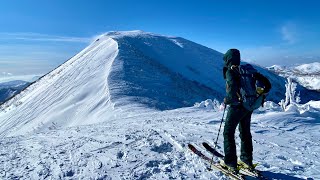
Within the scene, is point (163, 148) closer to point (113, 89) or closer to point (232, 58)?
point (232, 58)

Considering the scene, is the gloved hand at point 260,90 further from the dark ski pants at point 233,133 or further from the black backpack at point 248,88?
the dark ski pants at point 233,133

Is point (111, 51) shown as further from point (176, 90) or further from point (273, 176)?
point (273, 176)

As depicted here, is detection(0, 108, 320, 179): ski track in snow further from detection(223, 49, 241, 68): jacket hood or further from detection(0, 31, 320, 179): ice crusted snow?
detection(223, 49, 241, 68): jacket hood

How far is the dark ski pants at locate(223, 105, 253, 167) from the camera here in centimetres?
712

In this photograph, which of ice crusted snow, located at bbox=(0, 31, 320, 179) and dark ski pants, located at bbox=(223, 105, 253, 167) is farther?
ice crusted snow, located at bbox=(0, 31, 320, 179)

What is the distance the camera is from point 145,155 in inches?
343

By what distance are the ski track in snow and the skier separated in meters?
0.56

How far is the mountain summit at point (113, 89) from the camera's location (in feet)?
108

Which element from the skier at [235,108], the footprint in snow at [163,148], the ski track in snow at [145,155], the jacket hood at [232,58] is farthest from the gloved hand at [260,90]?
the footprint in snow at [163,148]

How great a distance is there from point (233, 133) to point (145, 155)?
2489mm

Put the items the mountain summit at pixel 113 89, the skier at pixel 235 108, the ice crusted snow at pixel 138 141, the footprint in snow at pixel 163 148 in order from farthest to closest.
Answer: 1. the mountain summit at pixel 113 89
2. the footprint in snow at pixel 163 148
3. the ice crusted snow at pixel 138 141
4. the skier at pixel 235 108

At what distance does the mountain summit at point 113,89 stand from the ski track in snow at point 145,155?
14.9 m

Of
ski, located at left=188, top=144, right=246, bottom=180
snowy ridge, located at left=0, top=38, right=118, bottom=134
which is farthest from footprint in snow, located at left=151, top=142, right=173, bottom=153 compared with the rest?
snowy ridge, located at left=0, top=38, right=118, bottom=134

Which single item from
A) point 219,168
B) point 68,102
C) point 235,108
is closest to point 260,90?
point 235,108
